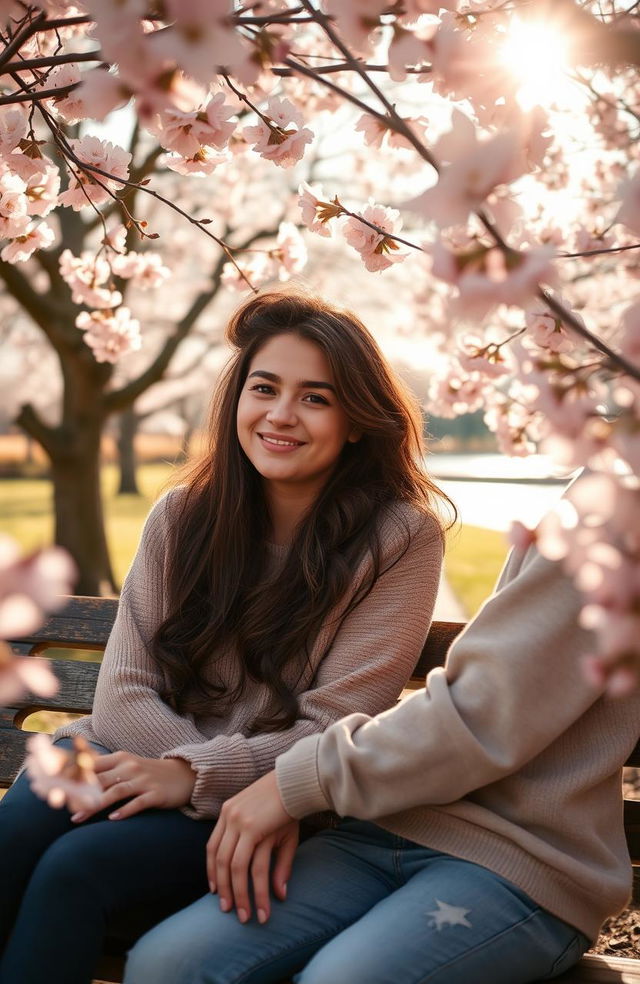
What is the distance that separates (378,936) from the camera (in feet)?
5.13

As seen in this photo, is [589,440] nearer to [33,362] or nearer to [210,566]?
[210,566]

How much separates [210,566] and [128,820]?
2.18 ft

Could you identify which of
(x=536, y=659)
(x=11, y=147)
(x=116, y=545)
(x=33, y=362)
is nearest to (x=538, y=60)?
(x=536, y=659)

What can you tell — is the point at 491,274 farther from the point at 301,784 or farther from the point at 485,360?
the point at 485,360

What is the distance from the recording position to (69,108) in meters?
2.04

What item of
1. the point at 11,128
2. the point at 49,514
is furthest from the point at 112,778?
the point at 49,514

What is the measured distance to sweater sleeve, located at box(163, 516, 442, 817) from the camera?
6.38ft

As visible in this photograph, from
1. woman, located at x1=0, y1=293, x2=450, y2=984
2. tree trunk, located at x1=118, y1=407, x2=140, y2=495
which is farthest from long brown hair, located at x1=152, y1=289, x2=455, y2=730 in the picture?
tree trunk, located at x1=118, y1=407, x2=140, y2=495

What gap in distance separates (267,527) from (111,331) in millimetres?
1225

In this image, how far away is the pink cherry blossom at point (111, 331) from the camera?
10.8 ft

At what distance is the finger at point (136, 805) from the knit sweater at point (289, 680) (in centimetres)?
9

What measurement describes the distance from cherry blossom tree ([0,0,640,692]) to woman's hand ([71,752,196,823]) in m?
0.97

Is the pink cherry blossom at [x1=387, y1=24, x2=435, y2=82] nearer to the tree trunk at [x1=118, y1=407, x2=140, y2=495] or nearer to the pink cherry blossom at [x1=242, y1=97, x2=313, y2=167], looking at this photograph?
the pink cherry blossom at [x1=242, y1=97, x2=313, y2=167]

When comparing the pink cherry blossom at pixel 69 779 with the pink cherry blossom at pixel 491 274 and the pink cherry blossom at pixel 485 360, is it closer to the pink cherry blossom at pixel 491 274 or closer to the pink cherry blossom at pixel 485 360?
the pink cherry blossom at pixel 491 274
